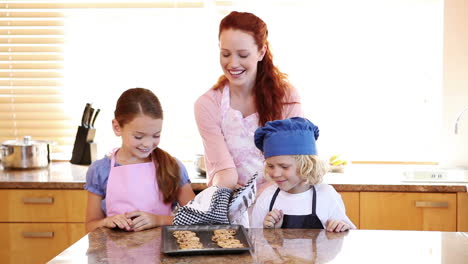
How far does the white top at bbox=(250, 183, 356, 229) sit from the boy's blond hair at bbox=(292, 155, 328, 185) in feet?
0.19

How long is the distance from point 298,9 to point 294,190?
1742mm

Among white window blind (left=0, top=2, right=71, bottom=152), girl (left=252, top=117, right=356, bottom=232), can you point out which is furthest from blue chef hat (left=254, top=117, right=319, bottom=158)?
white window blind (left=0, top=2, right=71, bottom=152)

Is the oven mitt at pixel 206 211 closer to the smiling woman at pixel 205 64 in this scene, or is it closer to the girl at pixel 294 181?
the girl at pixel 294 181

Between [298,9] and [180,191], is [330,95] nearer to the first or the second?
[298,9]

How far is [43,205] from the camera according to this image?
328cm

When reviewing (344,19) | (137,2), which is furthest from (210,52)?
(344,19)

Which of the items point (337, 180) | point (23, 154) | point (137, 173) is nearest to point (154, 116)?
point (137, 173)

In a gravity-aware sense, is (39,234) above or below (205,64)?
below

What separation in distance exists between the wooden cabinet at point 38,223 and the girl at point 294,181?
4.40 feet

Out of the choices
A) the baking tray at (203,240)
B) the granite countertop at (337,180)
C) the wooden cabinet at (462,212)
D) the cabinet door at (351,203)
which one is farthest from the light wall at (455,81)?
the baking tray at (203,240)

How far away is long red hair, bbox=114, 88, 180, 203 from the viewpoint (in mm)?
2213

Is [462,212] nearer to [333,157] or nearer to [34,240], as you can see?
[333,157]

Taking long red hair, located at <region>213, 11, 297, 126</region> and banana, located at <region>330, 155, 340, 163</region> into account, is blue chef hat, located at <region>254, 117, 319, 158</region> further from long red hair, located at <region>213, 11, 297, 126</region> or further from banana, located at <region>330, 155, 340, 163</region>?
banana, located at <region>330, 155, 340, 163</region>

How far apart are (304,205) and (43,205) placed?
5.21 feet
